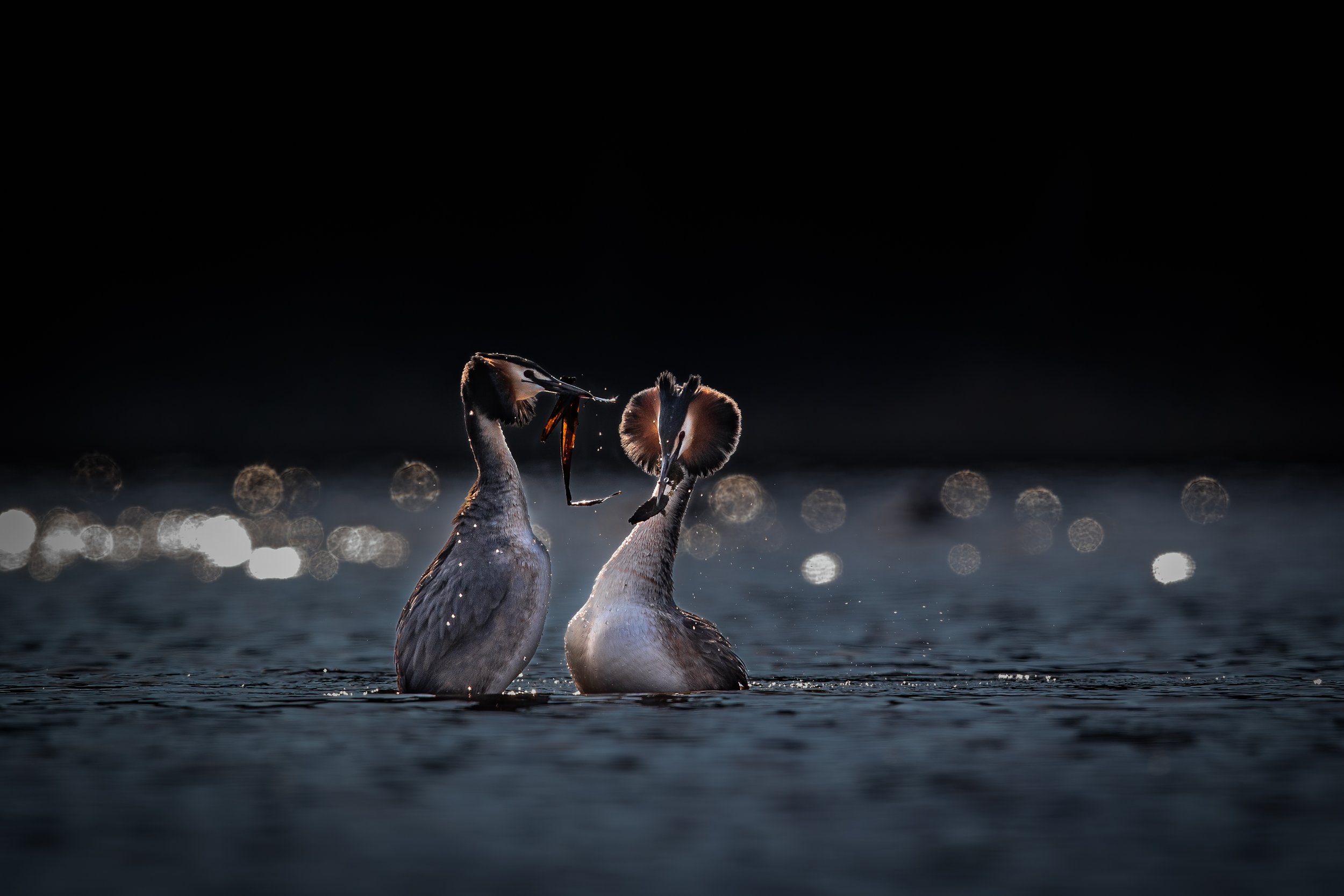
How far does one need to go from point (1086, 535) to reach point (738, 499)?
3481cm

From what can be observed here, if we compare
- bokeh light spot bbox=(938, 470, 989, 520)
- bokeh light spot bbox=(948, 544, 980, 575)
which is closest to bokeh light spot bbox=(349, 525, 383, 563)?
bokeh light spot bbox=(948, 544, 980, 575)

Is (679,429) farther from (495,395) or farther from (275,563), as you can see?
(275,563)

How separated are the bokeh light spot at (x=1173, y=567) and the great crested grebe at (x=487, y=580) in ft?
49.1

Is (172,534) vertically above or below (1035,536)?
above

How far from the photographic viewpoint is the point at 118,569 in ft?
104

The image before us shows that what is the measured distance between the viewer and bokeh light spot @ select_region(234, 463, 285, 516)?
6512 centimetres

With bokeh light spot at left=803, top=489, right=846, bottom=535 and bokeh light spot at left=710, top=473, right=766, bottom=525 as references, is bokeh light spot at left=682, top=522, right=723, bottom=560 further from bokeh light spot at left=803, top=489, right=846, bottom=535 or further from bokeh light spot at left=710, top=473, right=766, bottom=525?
bokeh light spot at left=710, top=473, right=766, bottom=525

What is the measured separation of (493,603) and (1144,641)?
818cm

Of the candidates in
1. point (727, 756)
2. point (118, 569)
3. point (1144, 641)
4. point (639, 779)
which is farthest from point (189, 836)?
point (118, 569)

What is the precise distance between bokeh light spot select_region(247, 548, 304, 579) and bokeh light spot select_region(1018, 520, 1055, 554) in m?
14.3

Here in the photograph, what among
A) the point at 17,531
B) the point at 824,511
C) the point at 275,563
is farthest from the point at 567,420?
the point at 824,511

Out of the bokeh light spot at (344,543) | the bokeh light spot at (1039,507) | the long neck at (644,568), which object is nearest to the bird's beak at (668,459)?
the long neck at (644,568)

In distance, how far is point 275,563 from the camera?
3478cm

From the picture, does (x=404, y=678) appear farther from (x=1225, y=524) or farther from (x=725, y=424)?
(x=1225, y=524)
